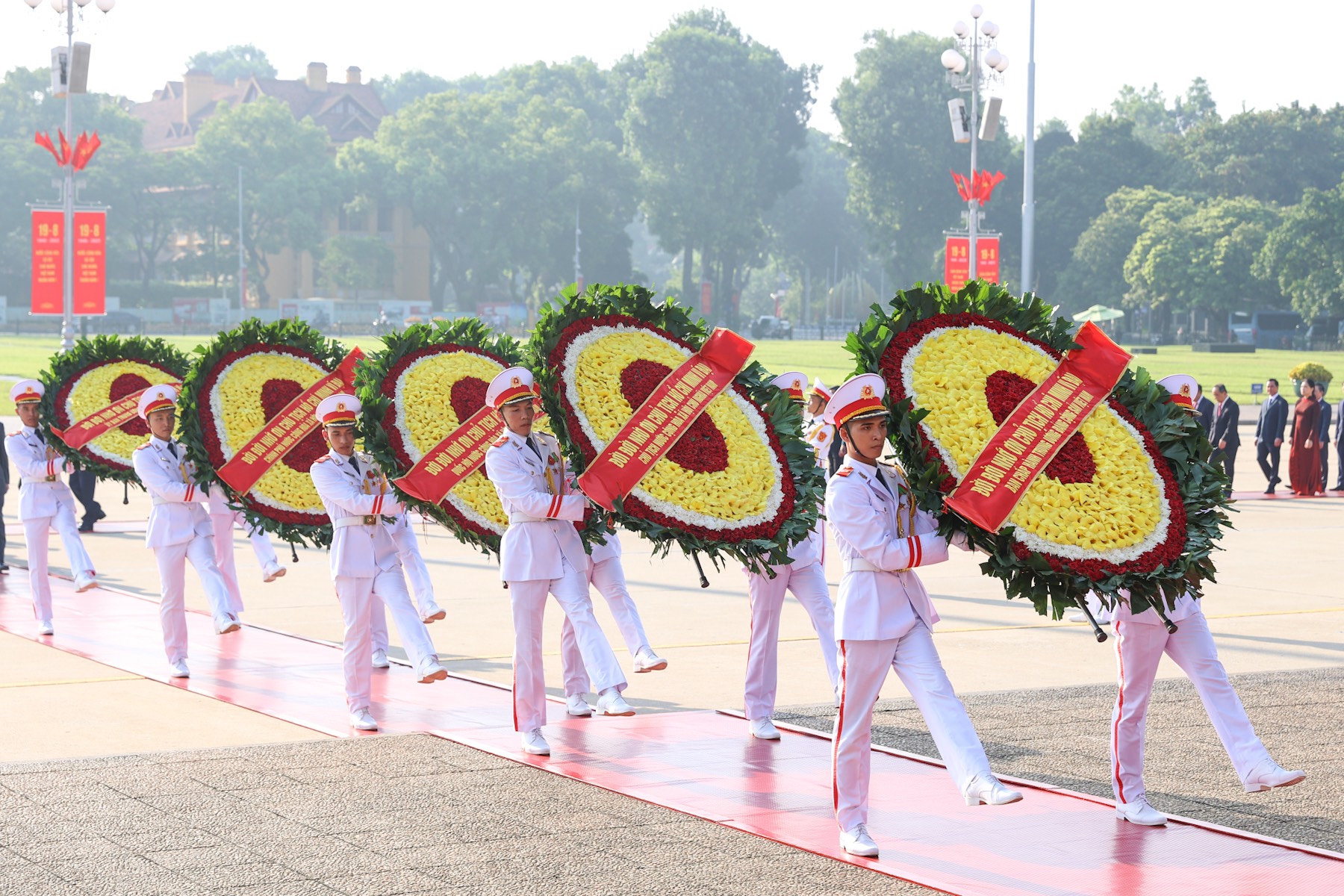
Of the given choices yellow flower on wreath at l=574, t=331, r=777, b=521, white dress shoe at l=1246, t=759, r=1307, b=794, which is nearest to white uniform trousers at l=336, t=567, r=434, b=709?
yellow flower on wreath at l=574, t=331, r=777, b=521

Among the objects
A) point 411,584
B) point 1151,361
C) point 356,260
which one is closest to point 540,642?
point 411,584

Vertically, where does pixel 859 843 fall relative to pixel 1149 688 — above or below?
below

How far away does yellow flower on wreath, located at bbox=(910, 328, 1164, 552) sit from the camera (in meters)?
6.32

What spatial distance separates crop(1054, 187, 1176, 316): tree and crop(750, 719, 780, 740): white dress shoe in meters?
71.7

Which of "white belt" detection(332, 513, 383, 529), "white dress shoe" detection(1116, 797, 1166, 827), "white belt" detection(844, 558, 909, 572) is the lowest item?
"white dress shoe" detection(1116, 797, 1166, 827)

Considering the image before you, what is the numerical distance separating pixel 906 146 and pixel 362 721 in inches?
3184

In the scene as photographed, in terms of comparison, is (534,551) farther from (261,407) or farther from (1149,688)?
(261,407)

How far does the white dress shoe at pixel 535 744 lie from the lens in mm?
8000

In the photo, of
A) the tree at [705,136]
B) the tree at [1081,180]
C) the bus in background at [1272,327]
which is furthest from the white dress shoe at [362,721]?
the tree at [705,136]

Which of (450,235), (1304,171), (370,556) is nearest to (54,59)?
(370,556)

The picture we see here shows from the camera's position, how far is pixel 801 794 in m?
7.27

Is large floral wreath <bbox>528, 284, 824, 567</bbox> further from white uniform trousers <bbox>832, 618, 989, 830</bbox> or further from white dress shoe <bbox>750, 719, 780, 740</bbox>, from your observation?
white uniform trousers <bbox>832, 618, 989, 830</bbox>

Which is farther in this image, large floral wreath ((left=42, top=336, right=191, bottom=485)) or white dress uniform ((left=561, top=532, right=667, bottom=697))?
large floral wreath ((left=42, top=336, right=191, bottom=485))

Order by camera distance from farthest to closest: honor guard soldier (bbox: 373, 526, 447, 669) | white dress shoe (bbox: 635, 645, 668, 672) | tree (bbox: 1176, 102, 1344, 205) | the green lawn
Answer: tree (bbox: 1176, 102, 1344, 205) < the green lawn < honor guard soldier (bbox: 373, 526, 447, 669) < white dress shoe (bbox: 635, 645, 668, 672)
